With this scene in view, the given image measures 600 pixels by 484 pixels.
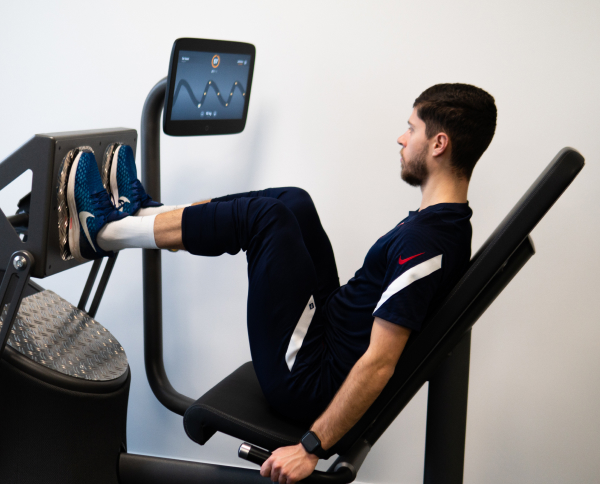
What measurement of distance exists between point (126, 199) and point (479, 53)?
3.95ft

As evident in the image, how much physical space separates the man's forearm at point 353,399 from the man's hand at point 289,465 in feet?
0.16

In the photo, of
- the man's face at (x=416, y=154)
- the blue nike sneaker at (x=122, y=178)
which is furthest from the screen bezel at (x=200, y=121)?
the man's face at (x=416, y=154)

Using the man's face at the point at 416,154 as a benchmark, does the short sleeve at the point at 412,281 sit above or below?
below

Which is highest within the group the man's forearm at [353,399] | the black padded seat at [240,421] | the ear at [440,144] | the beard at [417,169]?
the ear at [440,144]

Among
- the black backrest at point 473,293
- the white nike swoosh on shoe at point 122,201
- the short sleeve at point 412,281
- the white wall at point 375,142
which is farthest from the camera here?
the white wall at point 375,142

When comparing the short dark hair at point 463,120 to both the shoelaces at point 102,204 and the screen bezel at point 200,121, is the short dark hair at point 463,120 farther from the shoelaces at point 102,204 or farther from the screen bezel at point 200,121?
the shoelaces at point 102,204

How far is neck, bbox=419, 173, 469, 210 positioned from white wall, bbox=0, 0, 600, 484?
0.56m

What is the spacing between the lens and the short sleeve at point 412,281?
1.07 m

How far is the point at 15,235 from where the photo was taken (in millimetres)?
1191

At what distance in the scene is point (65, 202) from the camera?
1216mm

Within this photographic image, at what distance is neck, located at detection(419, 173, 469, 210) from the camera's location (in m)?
1.24

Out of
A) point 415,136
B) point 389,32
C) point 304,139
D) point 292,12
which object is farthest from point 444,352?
point 292,12

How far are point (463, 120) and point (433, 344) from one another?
1.72 feet

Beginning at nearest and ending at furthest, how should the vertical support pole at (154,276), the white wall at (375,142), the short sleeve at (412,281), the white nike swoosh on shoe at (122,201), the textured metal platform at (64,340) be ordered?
the short sleeve at (412,281) < the textured metal platform at (64,340) < the white nike swoosh on shoe at (122,201) < the vertical support pole at (154,276) < the white wall at (375,142)
